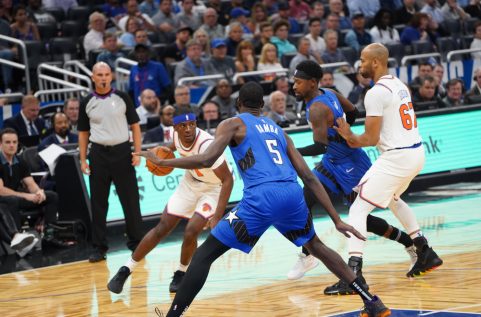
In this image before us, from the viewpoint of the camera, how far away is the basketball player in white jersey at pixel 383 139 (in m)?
8.91

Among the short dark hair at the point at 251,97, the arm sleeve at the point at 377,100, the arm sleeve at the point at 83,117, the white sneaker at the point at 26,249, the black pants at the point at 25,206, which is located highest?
the short dark hair at the point at 251,97

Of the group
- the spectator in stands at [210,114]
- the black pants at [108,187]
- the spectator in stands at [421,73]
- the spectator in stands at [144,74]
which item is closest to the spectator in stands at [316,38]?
the spectator in stands at [421,73]

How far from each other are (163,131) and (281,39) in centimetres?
554

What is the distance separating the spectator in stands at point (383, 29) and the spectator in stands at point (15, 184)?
31.8 ft

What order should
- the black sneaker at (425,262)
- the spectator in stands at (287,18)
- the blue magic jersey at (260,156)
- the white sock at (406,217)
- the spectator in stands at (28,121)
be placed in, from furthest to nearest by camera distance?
the spectator in stands at (287,18) → the spectator in stands at (28,121) → the white sock at (406,217) → the black sneaker at (425,262) → the blue magic jersey at (260,156)

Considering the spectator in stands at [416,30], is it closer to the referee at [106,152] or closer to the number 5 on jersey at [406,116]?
the referee at [106,152]

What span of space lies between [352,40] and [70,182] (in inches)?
342

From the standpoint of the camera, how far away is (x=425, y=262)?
9461mm

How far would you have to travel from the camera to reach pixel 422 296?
854 centimetres

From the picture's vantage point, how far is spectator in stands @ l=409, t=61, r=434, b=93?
686 inches

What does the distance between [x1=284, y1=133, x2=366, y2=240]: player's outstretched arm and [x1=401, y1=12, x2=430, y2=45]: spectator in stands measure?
13846 mm

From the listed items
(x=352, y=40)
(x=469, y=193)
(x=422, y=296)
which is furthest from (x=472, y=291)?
(x=352, y=40)

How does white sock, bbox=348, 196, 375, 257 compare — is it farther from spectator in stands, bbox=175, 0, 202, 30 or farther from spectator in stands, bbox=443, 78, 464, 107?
spectator in stands, bbox=175, 0, 202, 30

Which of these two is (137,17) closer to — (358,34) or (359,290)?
(358,34)
